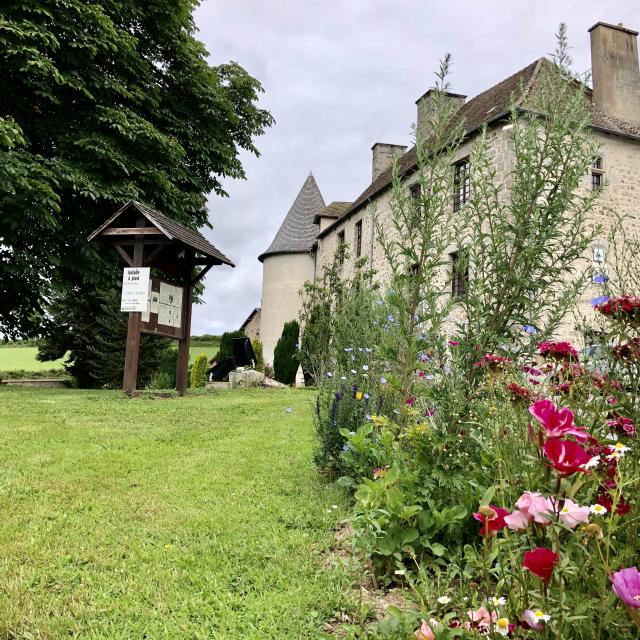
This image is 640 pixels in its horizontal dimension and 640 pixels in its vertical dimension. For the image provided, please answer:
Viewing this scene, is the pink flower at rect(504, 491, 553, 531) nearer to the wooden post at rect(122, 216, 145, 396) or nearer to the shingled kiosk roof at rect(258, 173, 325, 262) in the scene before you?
the wooden post at rect(122, 216, 145, 396)

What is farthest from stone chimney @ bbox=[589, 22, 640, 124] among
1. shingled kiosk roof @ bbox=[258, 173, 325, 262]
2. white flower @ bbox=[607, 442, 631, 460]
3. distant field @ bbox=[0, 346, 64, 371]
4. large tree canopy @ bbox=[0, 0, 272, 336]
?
distant field @ bbox=[0, 346, 64, 371]

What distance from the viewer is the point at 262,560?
2736 mm

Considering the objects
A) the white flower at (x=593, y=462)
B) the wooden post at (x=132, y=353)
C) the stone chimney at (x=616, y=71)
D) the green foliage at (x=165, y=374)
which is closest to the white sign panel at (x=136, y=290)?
the wooden post at (x=132, y=353)

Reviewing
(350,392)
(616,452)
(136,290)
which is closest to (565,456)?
(616,452)

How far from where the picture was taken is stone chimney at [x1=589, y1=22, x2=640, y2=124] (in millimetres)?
15086

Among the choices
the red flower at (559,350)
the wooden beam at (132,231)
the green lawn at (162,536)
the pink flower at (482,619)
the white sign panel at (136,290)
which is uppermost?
the wooden beam at (132,231)

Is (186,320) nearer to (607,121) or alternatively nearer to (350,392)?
(350,392)

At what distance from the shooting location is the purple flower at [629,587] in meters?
1.04

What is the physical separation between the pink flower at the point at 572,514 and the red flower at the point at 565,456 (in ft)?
0.38

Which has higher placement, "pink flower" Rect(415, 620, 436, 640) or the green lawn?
"pink flower" Rect(415, 620, 436, 640)

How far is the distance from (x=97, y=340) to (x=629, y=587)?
13225 millimetres

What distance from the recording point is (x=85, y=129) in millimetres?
12367

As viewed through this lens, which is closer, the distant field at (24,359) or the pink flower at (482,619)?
the pink flower at (482,619)

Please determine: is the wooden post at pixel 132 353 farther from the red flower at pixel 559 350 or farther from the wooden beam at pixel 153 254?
the red flower at pixel 559 350
